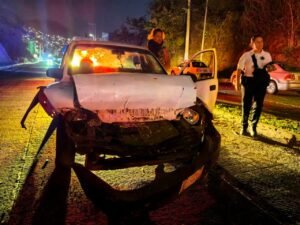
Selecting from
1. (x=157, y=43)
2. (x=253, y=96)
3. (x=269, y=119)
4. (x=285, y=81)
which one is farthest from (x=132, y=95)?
(x=285, y=81)

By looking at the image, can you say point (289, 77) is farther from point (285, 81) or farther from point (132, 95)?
point (132, 95)

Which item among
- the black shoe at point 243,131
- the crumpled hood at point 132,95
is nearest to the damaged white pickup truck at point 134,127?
the crumpled hood at point 132,95

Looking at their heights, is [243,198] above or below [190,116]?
below

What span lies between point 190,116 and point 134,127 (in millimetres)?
767

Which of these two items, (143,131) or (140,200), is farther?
(143,131)

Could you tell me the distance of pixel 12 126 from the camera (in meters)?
7.88

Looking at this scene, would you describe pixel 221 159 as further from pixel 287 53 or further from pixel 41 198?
pixel 287 53

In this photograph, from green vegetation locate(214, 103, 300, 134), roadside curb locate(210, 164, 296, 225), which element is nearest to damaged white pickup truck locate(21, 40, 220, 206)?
roadside curb locate(210, 164, 296, 225)

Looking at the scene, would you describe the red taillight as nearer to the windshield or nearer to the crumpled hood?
the windshield

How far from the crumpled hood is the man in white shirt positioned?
281cm

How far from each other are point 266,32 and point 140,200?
2729 centimetres

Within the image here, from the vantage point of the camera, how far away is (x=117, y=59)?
21.1ft

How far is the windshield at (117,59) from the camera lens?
243 inches

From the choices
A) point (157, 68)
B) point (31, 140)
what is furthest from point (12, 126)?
point (157, 68)
